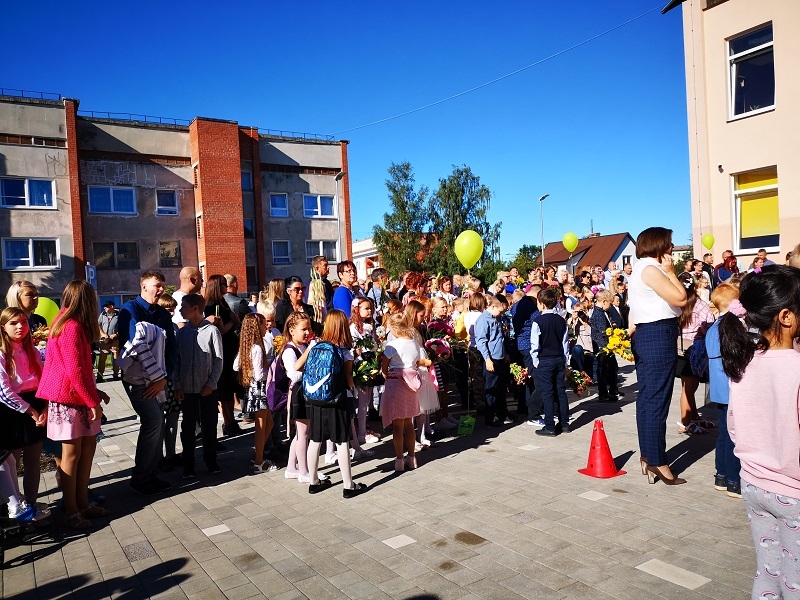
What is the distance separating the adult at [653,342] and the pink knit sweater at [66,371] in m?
5.10

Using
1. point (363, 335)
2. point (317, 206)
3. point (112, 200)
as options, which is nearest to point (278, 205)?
point (317, 206)

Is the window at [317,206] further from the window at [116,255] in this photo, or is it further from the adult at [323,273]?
the adult at [323,273]

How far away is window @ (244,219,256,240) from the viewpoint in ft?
111

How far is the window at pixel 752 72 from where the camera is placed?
545 inches

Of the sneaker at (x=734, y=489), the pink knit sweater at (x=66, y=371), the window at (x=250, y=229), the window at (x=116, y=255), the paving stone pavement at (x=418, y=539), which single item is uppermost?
the window at (x=250, y=229)

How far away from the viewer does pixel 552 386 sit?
8.21 m

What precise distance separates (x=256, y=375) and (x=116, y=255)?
2728cm

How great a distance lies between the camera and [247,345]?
22.7 feet

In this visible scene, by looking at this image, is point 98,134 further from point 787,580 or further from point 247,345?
point 787,580

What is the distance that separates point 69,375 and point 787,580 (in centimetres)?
530

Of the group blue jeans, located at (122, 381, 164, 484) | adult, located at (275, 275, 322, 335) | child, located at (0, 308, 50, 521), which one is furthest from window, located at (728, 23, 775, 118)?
child, located at (0, 308, 50, 521)

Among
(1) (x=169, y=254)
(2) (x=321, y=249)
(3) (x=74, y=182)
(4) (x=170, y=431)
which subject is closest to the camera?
(4) (x=170, y=431)

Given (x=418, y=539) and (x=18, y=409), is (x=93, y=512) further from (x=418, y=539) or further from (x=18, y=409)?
(x=418, y=539)

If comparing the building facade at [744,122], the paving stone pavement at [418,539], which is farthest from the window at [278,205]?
the paving stone pavement at [418,539]
